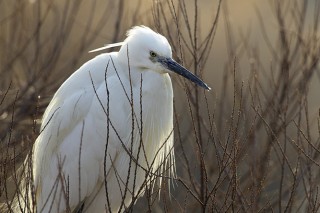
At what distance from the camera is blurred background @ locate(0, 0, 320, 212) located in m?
2.76

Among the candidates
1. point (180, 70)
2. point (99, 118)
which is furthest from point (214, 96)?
point (180, 70)

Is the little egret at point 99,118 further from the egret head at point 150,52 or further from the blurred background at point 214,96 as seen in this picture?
the blurred background at point 214,96

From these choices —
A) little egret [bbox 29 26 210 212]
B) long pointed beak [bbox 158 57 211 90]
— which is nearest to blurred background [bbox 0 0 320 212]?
long pointed beak [bbox 158 57 211 90]

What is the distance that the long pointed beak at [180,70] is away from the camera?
11.5ft

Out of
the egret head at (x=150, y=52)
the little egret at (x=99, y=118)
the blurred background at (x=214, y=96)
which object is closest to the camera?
the blurred background at (x=214, y=96)

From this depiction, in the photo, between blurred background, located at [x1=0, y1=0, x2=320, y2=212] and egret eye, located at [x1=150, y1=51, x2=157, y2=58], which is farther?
egret eye, located at [x1=150, y1=51, x2=157, y2=58]

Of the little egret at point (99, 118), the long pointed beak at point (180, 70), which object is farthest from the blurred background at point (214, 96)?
the little egret at point (99, 118)

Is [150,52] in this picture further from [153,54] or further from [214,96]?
[214,96]

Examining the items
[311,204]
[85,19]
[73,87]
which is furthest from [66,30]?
[311,204]

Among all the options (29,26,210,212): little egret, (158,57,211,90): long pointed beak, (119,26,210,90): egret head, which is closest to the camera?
(158,57,211,90): long pointed beak

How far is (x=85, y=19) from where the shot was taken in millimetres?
7316

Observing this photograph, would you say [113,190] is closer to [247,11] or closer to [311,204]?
[311,204]

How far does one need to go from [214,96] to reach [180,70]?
2.04 m

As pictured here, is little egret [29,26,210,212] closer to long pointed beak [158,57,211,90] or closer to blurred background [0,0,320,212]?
long pointed beak [158,57,211,90]
